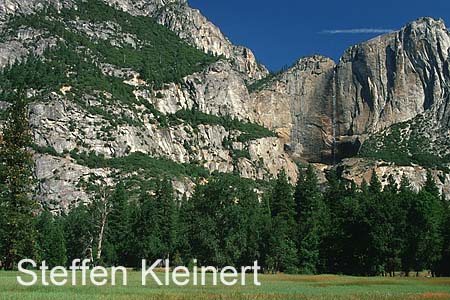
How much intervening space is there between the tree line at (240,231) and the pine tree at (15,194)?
10 centimetres

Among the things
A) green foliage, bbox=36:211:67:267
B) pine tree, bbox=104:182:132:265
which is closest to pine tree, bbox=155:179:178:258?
pine tree, bbox=104:182:132:265

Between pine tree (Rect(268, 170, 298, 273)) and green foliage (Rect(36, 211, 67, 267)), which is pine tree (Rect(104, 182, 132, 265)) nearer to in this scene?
green foliage (Rect(36, 211, 67, 267))

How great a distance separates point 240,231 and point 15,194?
40.4 metres

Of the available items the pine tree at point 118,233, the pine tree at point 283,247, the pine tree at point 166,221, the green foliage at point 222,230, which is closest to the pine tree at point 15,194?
the green foliage at point 222,230

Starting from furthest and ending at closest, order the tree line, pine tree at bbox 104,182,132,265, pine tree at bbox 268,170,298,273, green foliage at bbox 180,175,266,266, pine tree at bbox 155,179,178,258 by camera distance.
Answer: pine tree at bbox 104,182,132,265, pine tree at bbox 155,179,178,258, pine tree at bbox 268,170,298,273, green foliage at bbox 180,175,266,266, the tree line

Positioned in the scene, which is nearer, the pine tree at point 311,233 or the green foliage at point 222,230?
the green foliage at point 222,230

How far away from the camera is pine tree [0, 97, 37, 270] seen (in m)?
62.8

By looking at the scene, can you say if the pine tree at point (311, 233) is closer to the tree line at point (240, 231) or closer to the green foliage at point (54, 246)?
the tree line at point (240, 231)

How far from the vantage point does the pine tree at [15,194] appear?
62.8m

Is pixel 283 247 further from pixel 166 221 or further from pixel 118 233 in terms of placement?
pixel 118 233

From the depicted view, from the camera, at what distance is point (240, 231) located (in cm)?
9644

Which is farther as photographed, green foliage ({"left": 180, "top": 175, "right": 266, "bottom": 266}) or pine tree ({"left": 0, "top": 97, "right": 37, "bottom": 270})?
green foliage ({"left": 180, "top": 175, "right": 266, "bottom": 266})

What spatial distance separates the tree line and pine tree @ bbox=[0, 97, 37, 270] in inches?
3.9

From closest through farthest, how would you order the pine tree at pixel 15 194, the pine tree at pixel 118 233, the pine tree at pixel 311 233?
the pine tree at pixel 15 194 → the pine tree at pixel 311 233 → the pine tree at pixel 118 233
